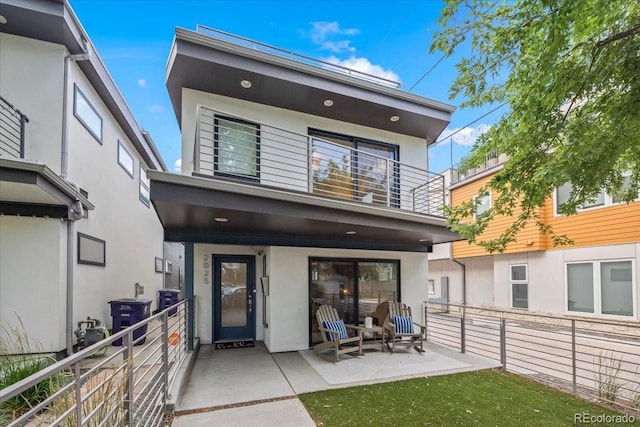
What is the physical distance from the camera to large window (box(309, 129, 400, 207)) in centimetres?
774

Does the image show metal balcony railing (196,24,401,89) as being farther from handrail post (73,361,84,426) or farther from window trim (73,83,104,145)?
handrail post (73,361,84,426)

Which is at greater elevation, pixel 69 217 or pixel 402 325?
pixel 69 217

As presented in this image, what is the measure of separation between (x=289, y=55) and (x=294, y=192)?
373cm

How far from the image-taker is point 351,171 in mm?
8031

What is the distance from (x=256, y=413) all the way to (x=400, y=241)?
17.9 feet

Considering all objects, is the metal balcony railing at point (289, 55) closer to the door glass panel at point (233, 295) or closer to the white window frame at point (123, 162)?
the door glass panel at point (233, 295)

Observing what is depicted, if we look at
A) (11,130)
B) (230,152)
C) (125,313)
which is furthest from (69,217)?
(230,152)

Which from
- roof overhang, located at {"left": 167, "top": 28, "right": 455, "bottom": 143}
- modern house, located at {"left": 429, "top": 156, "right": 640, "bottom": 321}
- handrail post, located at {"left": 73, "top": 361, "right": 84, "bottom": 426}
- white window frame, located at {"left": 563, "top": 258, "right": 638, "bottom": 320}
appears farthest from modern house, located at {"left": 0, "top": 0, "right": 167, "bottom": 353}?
white window frame, located at {"left": 563, "top": 258, "right": 638, "bottom": 320}

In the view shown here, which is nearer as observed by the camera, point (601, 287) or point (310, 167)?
point (310, 167)

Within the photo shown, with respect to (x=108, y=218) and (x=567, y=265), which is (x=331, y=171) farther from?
(x=567, y=265)

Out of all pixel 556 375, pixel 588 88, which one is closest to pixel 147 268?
pixel 556 375

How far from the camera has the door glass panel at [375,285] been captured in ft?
27.2

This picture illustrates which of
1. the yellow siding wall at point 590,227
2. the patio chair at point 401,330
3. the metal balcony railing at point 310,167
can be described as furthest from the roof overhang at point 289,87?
the patio chair at point 401,330

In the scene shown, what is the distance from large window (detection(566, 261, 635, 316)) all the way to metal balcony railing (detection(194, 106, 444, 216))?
209 inches
